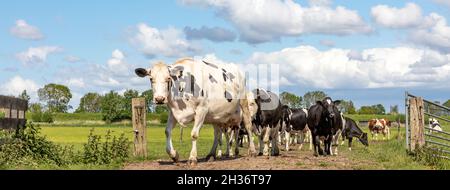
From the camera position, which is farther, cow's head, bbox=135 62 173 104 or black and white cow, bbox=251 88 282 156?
black and white cow, bbox=251 88 282 156

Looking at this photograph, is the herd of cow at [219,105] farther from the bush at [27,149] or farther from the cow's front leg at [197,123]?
the bush at [27,149]

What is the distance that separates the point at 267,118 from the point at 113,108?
252 feet

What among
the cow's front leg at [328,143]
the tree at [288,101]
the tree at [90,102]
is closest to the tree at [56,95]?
the tree at [90,102]

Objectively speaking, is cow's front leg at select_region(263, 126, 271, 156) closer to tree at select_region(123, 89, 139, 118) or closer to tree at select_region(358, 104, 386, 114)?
tree at select_region(123, 89, 139, 118)

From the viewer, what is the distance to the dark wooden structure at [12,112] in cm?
1573

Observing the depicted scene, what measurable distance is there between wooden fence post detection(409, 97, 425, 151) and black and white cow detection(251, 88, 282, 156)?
15.1 ft

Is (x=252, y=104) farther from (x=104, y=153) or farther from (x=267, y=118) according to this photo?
(x=104, y=153)

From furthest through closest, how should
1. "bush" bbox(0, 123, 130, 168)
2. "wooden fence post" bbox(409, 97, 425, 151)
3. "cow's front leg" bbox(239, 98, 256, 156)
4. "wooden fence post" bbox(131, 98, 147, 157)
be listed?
"wooden fence post" bbox(409, 97, 425, 151) → "wooden fence post" bbox(131, 98, 147, 157) → "cow's front leg" bbox(239, 98, 256, 156) → "bush" bbox(0, 123, 130, 168)

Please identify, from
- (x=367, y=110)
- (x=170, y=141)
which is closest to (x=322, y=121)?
(x=170, y=141)

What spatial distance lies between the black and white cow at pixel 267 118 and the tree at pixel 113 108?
70.3 metres

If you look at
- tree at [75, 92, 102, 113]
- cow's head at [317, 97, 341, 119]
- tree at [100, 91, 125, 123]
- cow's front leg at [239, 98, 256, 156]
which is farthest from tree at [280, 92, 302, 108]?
tree at [75, 92, 102, 113]

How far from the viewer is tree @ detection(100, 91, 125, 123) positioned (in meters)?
90.2
